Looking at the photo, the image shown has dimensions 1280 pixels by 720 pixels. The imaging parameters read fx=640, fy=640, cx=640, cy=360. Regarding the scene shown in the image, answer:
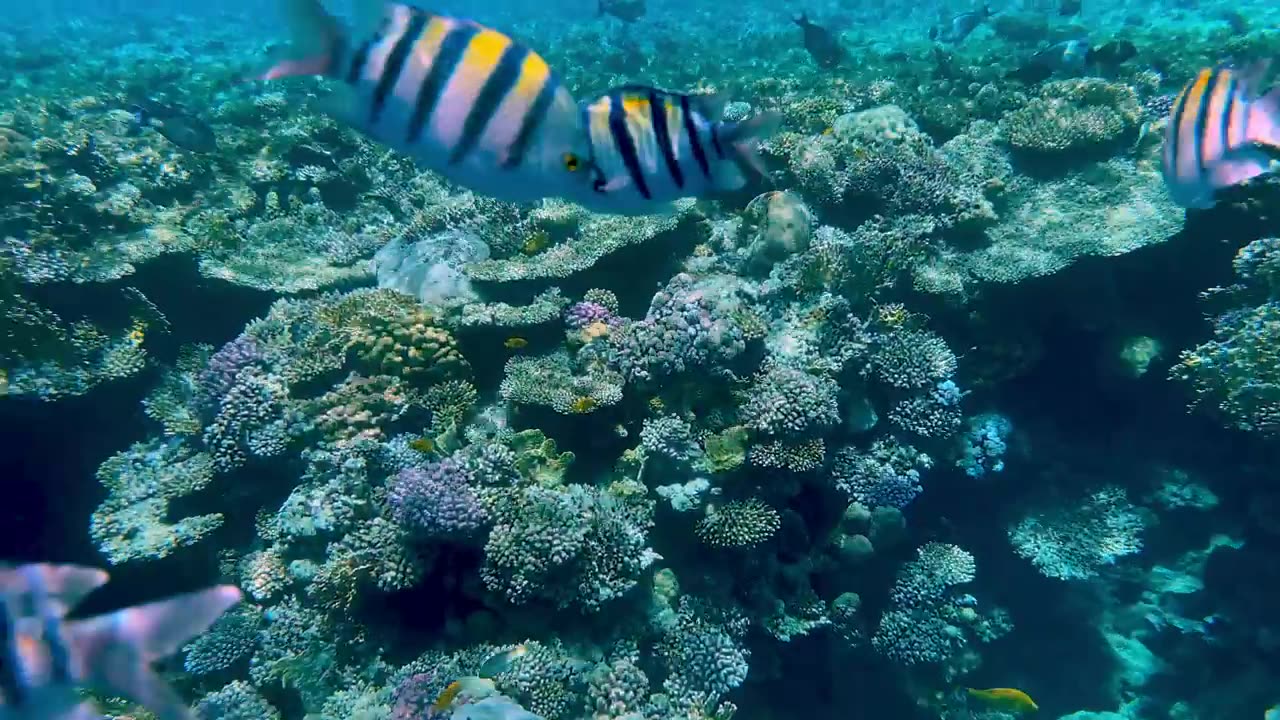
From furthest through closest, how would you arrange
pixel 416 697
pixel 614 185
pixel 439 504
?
pixel 439 504, pixel 416 697, pixel 614 185

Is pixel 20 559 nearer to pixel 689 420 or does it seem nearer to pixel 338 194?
pixel 338 194

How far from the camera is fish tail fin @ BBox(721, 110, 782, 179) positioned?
1.76 meters

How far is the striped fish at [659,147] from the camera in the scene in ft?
5.32

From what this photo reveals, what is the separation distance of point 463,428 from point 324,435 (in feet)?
4.27

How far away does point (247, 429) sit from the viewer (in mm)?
5910

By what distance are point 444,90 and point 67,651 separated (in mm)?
2419

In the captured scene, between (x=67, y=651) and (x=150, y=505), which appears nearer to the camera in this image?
(x=67, y=651)

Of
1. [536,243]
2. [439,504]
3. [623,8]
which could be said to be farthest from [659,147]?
[623,8]

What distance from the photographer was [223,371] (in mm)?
6184

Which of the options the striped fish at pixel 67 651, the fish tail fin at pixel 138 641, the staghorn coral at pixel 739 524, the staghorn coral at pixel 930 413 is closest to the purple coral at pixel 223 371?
the striped fish at pixel 67 651

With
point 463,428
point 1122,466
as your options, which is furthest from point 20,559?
point 1122,466

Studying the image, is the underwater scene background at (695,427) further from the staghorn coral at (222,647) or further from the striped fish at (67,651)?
the striped fish at (67,651)

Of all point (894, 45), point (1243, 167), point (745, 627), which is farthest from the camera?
point (894, 45)

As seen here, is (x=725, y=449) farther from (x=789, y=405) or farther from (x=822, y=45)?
(x=822, y=45)
